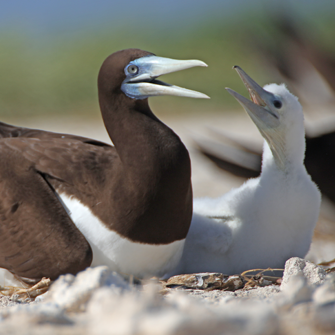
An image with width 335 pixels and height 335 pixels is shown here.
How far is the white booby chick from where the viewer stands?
11.3 ft

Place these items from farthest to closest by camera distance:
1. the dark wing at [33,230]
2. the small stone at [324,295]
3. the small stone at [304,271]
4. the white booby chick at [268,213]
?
the white booby chick at [268,213]
the dark wing at [33,230]
the small stone at [304,271]
the small stone at [324,295]

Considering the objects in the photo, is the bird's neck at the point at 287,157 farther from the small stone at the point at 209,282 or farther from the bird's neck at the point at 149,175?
the small stone at the point at 209,282

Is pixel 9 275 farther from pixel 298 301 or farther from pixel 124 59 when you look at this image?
pixel 298 301

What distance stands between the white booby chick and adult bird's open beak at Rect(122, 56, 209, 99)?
1.87 ft

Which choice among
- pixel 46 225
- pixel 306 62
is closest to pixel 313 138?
pixel 306 62

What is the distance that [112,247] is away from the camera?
3.07m

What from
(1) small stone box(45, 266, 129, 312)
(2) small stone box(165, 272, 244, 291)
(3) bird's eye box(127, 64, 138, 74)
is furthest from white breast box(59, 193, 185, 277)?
(1) small stone box(45, 266, 129, 312)

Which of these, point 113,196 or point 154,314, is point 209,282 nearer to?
point 113,196

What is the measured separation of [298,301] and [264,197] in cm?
195

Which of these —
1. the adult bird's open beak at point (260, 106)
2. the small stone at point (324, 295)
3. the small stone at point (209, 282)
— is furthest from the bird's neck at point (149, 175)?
the small stone at point (324, 295)

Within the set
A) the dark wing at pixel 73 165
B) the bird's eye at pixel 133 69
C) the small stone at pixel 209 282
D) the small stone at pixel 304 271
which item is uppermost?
the bird's eye at pixel 133 69

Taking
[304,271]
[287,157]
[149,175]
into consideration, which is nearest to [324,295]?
[304,271]

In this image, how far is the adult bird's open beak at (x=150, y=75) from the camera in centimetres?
302

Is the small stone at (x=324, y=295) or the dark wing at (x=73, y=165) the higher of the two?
the dark wing at (x=73, y=165)
